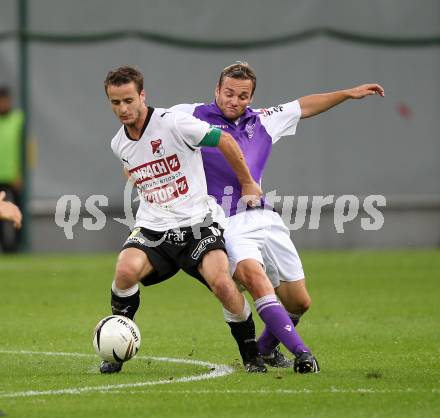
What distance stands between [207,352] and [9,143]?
11.0 meters

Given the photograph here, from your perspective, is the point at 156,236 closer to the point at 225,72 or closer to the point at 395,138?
the point at 225,72

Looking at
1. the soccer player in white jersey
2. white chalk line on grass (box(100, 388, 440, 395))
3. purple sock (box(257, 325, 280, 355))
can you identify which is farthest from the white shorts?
white chalk line on grass (box(100, 388, 440, 395))

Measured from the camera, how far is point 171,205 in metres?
7.87

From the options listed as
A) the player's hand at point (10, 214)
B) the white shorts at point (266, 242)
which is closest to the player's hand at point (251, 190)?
the white shorts at point (266, 242)

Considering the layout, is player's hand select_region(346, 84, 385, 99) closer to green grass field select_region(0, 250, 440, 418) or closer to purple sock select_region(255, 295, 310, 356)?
purple sock select_region(255, 295, 310, 356)

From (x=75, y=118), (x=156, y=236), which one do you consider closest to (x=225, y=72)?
(x=156, y=236)

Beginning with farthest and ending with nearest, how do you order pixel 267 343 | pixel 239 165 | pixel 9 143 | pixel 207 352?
pixel 9 143 < pixel 207 352 < pixel 267 343 < pixel 239 165

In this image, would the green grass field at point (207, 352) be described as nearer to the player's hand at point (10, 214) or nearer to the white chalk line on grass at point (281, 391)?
the white chalk line on grass at point (281, 391)

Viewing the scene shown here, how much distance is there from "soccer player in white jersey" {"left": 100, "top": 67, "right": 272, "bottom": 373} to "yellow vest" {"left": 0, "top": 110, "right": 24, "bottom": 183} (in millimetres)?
11395

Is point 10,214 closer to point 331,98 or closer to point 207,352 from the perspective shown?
point 207,352

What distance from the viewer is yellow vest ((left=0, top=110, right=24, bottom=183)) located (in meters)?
19.1

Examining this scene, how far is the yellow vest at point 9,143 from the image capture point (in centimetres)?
1908

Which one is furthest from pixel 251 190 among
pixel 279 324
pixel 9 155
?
pixel 9 155

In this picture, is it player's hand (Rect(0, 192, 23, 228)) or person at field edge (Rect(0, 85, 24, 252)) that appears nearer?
player's hand (Rect(0, 192, 23, 228))
